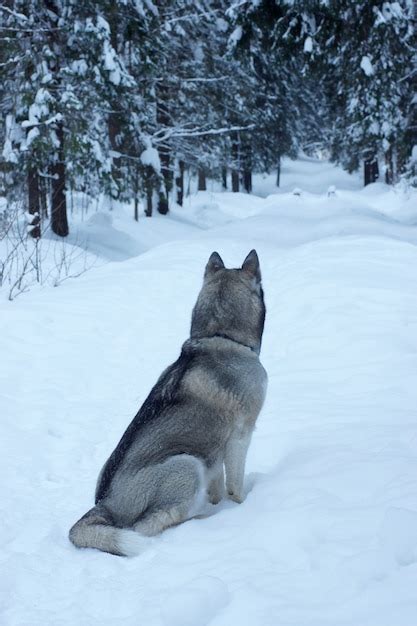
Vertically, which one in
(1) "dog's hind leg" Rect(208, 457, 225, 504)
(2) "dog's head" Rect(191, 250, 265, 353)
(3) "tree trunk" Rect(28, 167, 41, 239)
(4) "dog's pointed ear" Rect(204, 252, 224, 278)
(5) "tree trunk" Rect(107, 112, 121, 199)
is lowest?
(1) "dog's hind leg" Rect(208, 457, 225, 504)

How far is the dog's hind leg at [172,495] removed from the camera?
11.5ft

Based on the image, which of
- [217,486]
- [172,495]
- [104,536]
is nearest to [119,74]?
[217,486]

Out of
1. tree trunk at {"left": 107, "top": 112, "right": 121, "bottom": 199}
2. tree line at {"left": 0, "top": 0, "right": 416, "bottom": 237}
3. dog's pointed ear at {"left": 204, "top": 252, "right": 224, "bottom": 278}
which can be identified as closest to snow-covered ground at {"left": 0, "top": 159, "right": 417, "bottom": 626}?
dog's pointed ear at {"left": 204, "top": 252, "right": 224, "bottom": 278}

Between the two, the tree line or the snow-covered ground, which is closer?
the snow-covered ground

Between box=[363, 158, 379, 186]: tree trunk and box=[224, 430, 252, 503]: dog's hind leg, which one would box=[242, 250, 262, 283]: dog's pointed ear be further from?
box=[363, 158, 379, 186]: tree trunk

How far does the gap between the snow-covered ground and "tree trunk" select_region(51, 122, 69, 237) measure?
195 inches

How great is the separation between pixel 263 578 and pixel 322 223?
1803cm

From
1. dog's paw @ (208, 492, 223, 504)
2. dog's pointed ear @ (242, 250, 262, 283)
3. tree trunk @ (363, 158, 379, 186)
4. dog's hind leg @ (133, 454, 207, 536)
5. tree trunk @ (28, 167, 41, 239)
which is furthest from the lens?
tree trunk @ (363, 158, 379, 186)

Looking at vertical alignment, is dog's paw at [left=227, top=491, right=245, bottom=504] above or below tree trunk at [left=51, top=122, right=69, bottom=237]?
below

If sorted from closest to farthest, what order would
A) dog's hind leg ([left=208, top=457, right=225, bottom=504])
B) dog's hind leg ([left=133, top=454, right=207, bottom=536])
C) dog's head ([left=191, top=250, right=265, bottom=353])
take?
dog's hind leg ([left=133, top=454, right=207, bottom=536])
dog's hind leg ([left=208, top=457, right=225, bottom=504])
dog's head ([left=191, top=250, right=265, bottom=353])

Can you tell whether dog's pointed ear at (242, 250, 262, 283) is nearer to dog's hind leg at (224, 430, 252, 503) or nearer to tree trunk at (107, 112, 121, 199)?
dog's hind leg at (224, 430, 252, 503)

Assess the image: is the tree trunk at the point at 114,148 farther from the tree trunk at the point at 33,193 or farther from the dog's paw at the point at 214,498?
the dog's paw at the point at 214,498

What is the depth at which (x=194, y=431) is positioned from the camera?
3748 mm

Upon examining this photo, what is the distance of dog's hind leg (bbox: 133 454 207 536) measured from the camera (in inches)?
138
